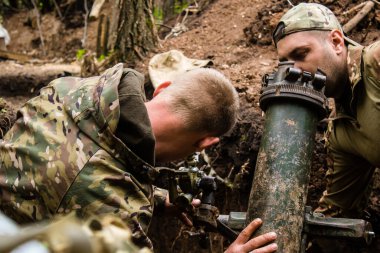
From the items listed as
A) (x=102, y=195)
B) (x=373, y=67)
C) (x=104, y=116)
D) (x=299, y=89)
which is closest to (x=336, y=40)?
(x=373, y=67)

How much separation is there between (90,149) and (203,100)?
0.59m

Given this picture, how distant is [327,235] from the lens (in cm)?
290

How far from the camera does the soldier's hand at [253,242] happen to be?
8.48ft

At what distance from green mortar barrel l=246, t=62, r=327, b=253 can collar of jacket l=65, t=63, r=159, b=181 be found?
672 millimetres

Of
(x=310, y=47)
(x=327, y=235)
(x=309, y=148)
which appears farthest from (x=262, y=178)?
(x=310, y=47)

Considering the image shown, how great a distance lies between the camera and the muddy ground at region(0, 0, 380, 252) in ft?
14.3

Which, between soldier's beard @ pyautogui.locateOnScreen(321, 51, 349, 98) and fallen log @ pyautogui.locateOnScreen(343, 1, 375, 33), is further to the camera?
fallen log @ pyautogui.locateOnScreen(343, 1, 375, 33)

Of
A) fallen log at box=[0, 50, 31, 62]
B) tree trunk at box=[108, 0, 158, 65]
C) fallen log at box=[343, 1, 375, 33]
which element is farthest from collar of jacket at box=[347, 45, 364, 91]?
fallen log at box=[0, 50, 31, 62]

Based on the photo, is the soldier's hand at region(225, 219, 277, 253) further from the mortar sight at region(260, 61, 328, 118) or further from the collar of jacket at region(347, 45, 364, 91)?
the collar of jacket at region(347, 45, 364, 91)

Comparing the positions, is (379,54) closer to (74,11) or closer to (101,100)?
(101,100)

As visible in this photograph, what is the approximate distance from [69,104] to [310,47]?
1587 millimetres

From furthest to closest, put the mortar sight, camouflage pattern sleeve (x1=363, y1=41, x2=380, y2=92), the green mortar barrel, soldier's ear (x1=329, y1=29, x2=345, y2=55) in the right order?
soldier's ear (x1=329, y1=29, x2=345, y2=55), camouflage pattern sleeve (x1=363, y1=41, x2=380, y2=92), the mortar sight, the green mortar barrel

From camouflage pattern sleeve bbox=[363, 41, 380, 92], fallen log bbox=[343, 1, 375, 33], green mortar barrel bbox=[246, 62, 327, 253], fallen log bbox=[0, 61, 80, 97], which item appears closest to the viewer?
green mortar barrel bbox=[246, 62, 327, 253]

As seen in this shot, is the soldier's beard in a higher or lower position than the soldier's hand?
higher
